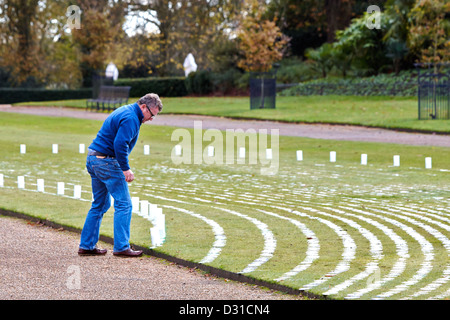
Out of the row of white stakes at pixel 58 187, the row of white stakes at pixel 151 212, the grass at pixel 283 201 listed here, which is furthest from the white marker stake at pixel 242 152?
the row of white stakes at pixel 58 187

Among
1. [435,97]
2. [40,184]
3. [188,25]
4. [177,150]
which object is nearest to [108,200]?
[40,184]

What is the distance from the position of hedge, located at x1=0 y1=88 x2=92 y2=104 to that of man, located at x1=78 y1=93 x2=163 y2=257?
45.8 metres

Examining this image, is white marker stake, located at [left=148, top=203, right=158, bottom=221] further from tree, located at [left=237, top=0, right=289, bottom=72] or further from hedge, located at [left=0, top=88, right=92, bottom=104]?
hedge, located at [left=0, top=88, right=92, bottom=104]

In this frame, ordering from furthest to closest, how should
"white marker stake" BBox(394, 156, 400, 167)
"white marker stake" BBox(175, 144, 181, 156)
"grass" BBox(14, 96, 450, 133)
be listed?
"grass" BBox(14, 96, 450, 133) → "white marker stake" BBox(175, 144, 181, 156) → "white marker stake" BBox(394, 156, 400, 167)

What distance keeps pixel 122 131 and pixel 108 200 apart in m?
0.94

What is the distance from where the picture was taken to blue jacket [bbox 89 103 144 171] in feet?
24.1

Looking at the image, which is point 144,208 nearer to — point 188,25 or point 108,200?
point 108,200

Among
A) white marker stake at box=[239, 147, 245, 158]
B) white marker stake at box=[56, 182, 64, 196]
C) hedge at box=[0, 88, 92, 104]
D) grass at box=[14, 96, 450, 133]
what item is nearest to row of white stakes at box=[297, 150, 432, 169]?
white marker stake at box=[239, 147, 245, 158]

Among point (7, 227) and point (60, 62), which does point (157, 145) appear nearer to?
point (7, 227)

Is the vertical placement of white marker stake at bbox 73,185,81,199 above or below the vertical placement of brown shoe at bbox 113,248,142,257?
above

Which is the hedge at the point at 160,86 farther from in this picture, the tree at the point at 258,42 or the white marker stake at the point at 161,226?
the white marker stake at the point at 161,226
